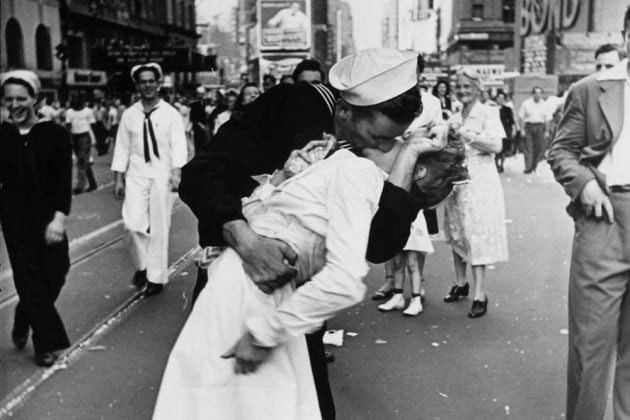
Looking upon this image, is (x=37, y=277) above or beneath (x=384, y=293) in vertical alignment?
above

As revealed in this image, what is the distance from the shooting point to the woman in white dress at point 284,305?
2.11 m

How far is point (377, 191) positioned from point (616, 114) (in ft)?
5.76

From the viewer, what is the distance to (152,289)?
766cm

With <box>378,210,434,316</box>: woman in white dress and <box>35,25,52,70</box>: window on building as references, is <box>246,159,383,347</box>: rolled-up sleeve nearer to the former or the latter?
<box>378,210,434,316</box>: woman in white dress

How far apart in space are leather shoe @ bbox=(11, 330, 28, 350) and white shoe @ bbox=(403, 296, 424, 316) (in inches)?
115

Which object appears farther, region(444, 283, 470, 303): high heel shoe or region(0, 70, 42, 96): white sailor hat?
region(444, 283, 470, 303): high heel shoe

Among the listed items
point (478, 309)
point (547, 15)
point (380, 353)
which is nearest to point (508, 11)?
point (547, 15)

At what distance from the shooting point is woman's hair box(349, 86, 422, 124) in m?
2.28

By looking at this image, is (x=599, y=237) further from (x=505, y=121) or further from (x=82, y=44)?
(x=82, y=44)

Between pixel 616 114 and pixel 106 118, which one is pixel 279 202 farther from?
pixel 106 118

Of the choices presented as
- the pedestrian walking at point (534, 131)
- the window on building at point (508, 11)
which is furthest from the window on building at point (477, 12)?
the pedestrian walking at point (534, 131)

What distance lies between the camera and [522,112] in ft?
66.5

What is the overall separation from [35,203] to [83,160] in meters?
11.6

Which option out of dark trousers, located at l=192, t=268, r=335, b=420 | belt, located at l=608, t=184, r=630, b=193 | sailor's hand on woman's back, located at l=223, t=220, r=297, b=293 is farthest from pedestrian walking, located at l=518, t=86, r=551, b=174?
sailor's hand on woman's back, located at l=223, t=220, r=297, b=293
